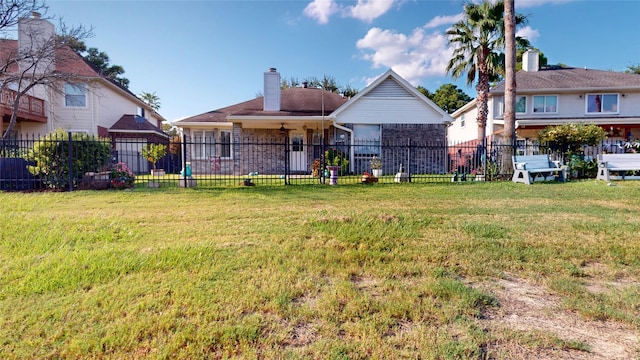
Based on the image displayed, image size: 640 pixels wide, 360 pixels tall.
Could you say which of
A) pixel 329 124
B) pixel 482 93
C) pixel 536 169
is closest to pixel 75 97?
pixel 329 124

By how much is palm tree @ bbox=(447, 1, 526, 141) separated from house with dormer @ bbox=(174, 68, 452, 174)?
591 cm

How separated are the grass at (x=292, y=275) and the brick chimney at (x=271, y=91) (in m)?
11.3

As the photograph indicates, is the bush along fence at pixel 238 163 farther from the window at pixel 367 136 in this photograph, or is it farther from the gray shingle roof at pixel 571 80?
the gray shingle roof at pixel 571 80

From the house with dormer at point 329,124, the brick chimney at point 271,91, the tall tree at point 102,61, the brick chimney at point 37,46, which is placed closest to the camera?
the brick chimney at point 37,46

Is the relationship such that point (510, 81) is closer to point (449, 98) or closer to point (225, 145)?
point (225, 145)

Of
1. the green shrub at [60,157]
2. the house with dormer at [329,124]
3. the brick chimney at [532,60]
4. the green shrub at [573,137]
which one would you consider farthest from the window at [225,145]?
the brick chimney at [532,60]

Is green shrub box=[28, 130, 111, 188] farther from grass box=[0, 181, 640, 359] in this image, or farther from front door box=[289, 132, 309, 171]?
front door box=[289, 132, 309, 171]

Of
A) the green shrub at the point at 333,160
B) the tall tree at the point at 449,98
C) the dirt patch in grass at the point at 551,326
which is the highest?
the tall tree at the point at 449,98

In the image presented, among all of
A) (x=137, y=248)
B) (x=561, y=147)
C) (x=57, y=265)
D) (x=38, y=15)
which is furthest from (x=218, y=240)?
(x=38, y=15)

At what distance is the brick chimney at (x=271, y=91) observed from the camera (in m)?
16.8

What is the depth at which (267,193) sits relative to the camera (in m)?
8.79

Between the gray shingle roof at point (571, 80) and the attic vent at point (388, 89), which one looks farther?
the gray shingle roof at point (571, 80)

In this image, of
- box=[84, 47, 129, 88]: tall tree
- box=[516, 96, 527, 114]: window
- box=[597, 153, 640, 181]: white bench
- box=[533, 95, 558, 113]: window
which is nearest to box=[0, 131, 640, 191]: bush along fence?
box=[597, 153, 640, 181]: white bench

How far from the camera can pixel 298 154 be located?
58.2 feet
